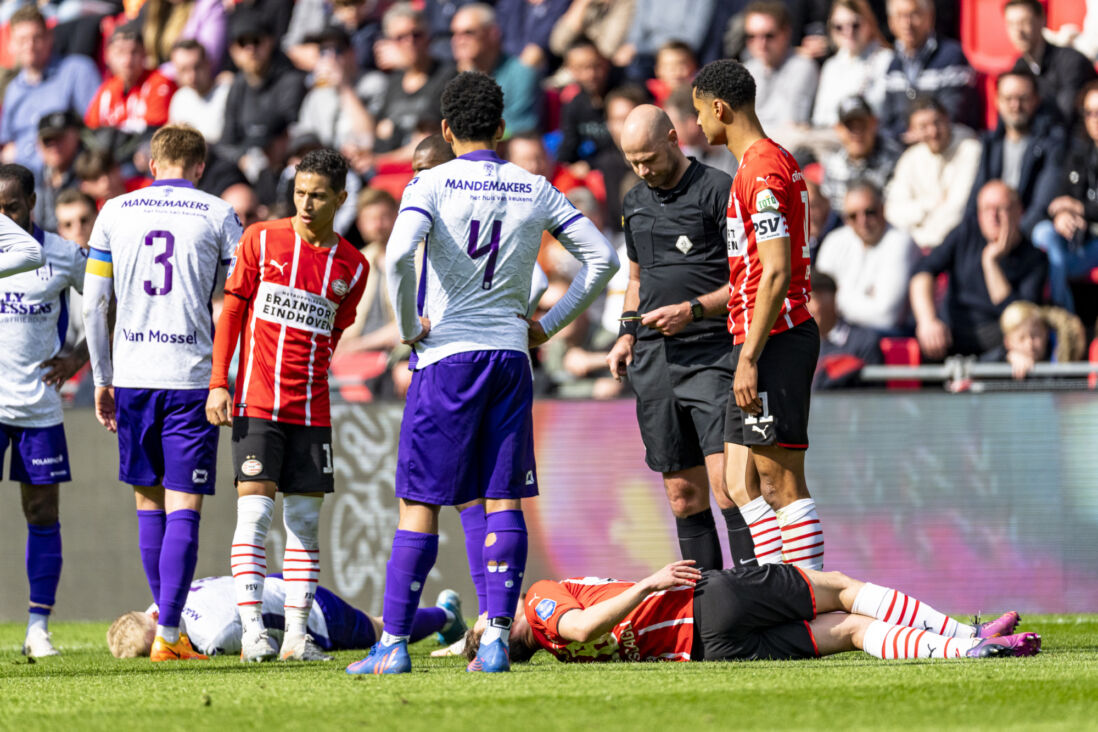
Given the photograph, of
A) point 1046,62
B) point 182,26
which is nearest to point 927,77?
point 1046,62

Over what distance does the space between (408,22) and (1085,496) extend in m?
7.25

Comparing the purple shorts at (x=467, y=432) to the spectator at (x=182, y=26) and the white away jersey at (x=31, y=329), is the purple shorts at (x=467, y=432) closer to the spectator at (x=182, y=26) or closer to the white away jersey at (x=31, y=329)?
the white away jersey at (x=31, y=329)

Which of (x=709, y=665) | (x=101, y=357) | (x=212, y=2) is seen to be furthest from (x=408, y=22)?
(x=709, y=665)

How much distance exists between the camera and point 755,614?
221 inches

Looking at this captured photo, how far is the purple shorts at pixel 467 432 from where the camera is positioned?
525 centimetres

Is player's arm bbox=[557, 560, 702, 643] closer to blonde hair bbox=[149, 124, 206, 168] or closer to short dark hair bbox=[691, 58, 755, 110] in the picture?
short dark hair bbox=[691, 58, 755, 110]

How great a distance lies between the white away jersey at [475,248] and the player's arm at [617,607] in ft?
3.27

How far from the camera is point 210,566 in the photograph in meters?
9.79

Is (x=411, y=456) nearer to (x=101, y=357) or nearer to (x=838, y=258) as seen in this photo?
(x=101, y=357)

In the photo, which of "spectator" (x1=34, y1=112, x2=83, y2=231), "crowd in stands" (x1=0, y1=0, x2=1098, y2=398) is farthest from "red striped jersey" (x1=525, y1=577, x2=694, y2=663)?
"spectator" (x1=34, y1=112, x2=83, y2=231)

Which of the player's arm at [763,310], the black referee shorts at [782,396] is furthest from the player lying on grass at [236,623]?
the player's arm at [763,310]

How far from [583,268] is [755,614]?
146 cm

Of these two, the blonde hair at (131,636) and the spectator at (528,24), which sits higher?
the spectator at (528,24)

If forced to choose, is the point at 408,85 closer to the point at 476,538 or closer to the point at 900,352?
the point at 900,352
